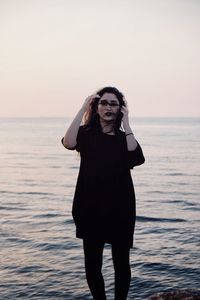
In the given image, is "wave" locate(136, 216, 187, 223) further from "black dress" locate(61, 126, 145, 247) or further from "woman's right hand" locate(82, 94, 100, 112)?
"woman's right hand" locate(82, 94, 100, 112)

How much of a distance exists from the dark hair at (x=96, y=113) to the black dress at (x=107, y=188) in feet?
0.62

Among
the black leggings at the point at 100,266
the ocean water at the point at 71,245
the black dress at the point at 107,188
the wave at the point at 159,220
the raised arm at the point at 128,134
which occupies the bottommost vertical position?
the wave at the point at 159,220

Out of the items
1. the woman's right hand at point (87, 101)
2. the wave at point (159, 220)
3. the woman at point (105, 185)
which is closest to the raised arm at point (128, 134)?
the woman at point (105, 185)

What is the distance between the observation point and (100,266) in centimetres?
438

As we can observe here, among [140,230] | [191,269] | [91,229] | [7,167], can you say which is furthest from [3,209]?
[7,167]

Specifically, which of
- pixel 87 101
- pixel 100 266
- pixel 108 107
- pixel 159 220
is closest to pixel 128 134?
pixel 108 107

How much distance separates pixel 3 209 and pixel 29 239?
4007mm

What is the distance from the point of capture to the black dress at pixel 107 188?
165 inches

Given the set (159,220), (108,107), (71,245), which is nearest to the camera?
(108,107)

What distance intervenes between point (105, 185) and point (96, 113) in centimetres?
85

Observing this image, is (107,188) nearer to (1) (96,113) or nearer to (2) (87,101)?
(1) (96,113)

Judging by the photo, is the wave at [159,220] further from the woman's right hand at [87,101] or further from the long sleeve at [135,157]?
the woman's right hand at [87,101]

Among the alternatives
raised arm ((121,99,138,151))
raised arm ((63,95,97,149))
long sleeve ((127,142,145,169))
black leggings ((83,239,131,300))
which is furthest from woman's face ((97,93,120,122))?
black leggings ((83,239,131,300))

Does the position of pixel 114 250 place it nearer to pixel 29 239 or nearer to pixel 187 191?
pixel 29 239
